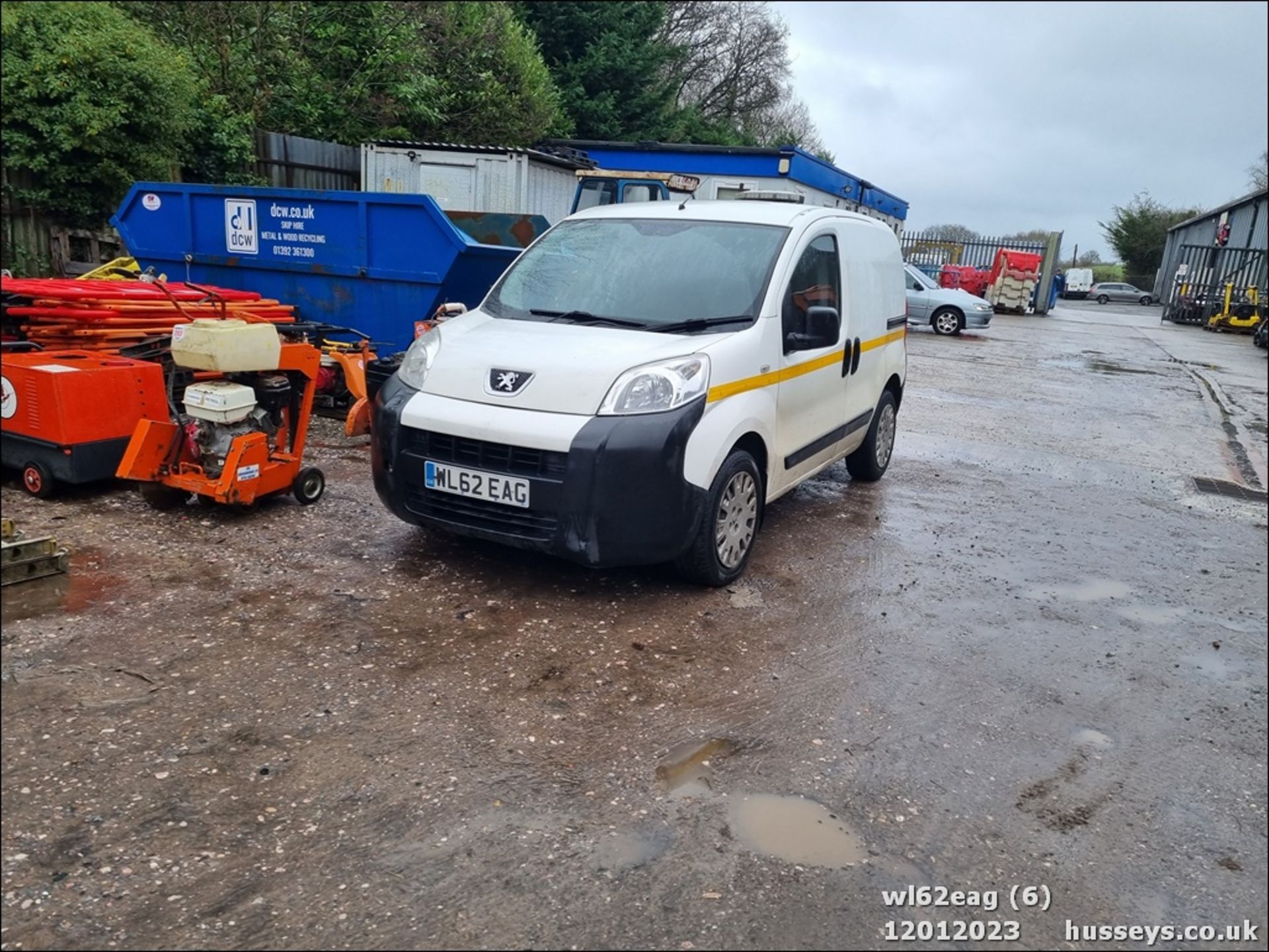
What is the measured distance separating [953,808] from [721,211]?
378 centimetres

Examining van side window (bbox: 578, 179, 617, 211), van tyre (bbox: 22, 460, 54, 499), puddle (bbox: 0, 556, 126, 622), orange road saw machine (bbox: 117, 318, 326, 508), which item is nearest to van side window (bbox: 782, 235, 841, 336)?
orange road saw machine (bbox: 117, 318, 326, 508)

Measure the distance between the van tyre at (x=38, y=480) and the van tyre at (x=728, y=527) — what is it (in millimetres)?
3674

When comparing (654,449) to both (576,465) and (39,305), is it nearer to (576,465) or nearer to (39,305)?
(576,465)

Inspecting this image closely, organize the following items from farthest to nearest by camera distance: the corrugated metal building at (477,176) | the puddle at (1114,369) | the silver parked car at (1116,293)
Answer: the silver parked car at (1116,293) → the puddle at (1114,369) → the corrugated metal building at (477,176)

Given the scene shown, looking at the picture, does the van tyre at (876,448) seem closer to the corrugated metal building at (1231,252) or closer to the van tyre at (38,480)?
the van tyre at (38,480)

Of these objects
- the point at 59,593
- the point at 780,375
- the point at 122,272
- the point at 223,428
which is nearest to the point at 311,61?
the point at 122,272

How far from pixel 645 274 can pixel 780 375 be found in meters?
0.96

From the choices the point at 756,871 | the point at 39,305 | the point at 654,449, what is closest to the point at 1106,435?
the point at 654,449

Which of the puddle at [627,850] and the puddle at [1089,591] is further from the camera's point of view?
the puddle at [1089,591]

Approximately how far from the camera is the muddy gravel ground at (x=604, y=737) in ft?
8.70

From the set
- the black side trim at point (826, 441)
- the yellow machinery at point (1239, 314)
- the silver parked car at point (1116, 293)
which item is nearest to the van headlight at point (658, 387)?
the black side trim at point (826, 441)

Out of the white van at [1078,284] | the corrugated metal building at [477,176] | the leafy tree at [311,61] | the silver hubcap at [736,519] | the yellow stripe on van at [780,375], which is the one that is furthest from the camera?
the white van at [1078,284]

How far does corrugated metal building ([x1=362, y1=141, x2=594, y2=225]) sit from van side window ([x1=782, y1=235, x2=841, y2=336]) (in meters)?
6.73

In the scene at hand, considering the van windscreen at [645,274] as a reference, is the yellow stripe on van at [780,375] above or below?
below
